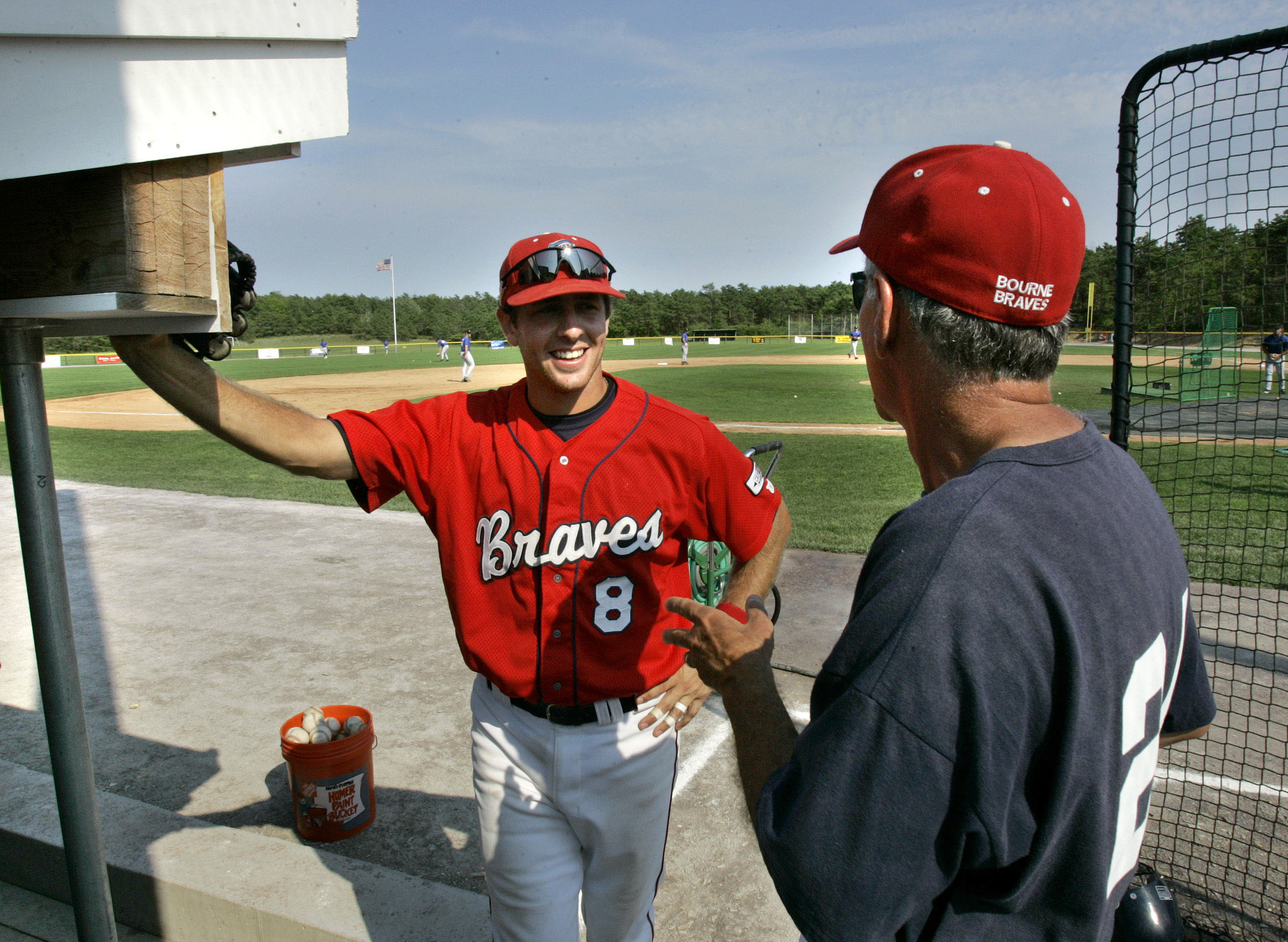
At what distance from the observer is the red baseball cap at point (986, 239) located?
3.85ft

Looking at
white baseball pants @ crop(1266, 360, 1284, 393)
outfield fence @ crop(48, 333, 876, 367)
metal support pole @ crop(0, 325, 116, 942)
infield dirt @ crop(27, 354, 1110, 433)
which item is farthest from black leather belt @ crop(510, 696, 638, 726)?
outfield fence @ crop(48, 333, 876, 367)

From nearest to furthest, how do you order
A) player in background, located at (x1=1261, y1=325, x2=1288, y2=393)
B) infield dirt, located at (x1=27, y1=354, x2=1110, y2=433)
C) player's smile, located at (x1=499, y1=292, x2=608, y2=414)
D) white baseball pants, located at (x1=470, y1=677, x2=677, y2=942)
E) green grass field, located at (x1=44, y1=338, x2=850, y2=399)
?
white baseball pants, located at (x1=470, y1=677, x2=677, y2=942)
player's smile, located at (x1=499, y1=292, x2=608, y2=414)
player in background, located at (x1=1261, y1=325, x2=1288, y2=393)
infield dirt, located at (x1=27, y1=354, x2=1110, y2=433)
green grass field, located at (x1=44, y1=338, x2=850, y2=399)

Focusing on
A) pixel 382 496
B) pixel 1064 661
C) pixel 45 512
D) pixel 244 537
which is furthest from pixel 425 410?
pixel 244 537

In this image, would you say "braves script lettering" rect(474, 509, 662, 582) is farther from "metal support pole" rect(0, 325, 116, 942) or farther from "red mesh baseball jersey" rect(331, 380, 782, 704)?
"metal support pole" rect(0, 325, 116, 942)

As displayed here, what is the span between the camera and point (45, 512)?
204cm

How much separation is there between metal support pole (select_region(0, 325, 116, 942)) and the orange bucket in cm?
96

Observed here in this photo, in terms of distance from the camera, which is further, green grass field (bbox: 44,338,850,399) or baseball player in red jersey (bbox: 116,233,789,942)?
green grass field (bbox: 44,338,850,399)

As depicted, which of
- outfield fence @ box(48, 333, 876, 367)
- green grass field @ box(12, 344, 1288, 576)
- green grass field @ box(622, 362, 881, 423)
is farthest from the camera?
outfield fence @ box(48, 333, 876, 367)

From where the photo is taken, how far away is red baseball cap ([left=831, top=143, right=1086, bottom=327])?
1.17 m

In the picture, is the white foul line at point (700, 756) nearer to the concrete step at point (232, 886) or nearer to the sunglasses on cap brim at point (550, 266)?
the concrete step at point (232, 886)

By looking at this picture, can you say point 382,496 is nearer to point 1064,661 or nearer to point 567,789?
point 567,789

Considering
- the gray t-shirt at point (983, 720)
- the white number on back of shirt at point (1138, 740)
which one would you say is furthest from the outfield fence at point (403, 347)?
the white number on back of shirt at point (1138, 740)

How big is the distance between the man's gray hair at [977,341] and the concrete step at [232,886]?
243cm

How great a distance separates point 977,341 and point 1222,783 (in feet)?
11.7
